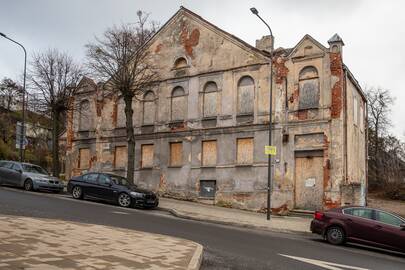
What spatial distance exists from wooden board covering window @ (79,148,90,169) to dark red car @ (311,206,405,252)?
2168 centimetres

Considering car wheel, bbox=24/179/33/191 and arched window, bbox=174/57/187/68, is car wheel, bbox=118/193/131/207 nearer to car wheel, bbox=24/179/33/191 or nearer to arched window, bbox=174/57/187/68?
car wheel, bbox=24/179/33/191

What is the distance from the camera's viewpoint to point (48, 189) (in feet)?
89.9

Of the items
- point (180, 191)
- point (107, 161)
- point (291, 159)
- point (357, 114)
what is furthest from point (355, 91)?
point (107, 161)

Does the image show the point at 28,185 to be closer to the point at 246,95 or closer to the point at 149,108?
the point at 149,108

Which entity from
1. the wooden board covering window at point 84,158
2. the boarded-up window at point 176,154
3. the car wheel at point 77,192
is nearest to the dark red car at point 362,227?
the car wheel at point 77,192

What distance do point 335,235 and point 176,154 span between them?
50.5 ft

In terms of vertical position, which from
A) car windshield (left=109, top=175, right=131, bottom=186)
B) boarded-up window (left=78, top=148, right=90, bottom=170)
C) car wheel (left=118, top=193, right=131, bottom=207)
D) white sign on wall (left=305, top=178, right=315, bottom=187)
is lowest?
car wheel (left=118, top=193, right=131, bottom=207)

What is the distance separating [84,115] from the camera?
36.2 meters

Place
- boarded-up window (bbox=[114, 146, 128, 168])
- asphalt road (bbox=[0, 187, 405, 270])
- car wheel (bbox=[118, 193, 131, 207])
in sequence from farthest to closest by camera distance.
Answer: boarded-up window (bbox=[114, 146, 128, 168]), car wheel (bbox=[118, 193, 131, 207]), asphalt road (bbox=[0, 187, 405, 270])

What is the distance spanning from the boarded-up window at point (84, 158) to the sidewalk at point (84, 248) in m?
22.3

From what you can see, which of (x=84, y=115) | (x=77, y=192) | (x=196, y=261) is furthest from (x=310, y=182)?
(x=84, y=115)

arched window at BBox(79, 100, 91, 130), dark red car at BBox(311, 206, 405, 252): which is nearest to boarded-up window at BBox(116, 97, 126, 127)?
arched window at BBox(79, 100, 91, 130)

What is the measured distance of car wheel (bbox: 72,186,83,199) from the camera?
25217mm

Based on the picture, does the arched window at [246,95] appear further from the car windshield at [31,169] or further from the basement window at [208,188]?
the car windshield at [31,169]
